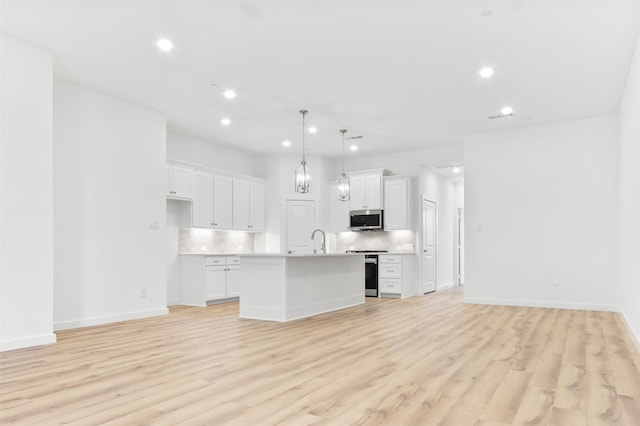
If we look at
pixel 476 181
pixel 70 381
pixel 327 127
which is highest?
pixel 327 127

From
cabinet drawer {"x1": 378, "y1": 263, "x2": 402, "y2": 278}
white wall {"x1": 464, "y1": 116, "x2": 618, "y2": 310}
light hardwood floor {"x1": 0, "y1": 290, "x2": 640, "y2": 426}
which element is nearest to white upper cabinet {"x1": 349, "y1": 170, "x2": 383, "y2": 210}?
cabinet drawer {"x1": 378, "y1": 263, "x2": 402, "y2": 278}

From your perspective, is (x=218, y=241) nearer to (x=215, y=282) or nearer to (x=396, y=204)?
(x=215, y=282)

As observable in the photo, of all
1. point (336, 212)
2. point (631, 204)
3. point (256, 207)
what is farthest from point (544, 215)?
point (256, 207)

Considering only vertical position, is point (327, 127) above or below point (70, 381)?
above

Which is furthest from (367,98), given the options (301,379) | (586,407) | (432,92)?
(586,407)

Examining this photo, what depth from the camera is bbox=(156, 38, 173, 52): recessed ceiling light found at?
446cm

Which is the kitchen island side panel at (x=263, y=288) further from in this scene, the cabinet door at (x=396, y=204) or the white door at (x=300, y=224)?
the cabinet door at (x=396, y=204)

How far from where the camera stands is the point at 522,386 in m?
3.17

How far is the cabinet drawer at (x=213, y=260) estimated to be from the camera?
25.8 feet

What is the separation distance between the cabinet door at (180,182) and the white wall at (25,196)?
2870 millimetres

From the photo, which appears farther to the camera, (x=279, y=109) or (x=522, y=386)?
(x=279, y=109)

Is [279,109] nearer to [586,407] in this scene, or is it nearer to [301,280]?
[301,280]

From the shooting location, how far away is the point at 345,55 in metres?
4.82

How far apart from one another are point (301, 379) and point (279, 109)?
435cm
